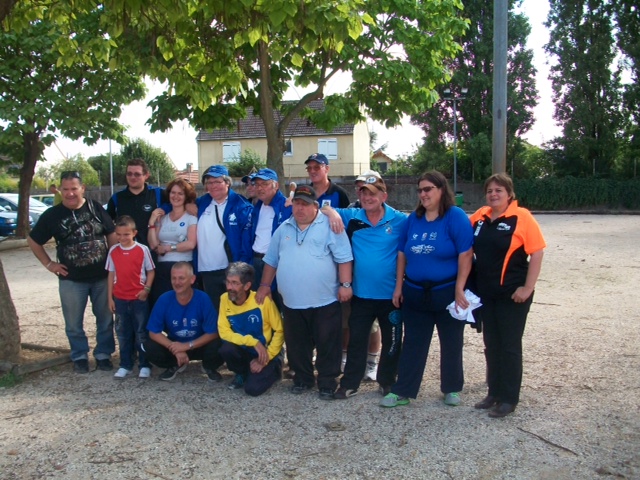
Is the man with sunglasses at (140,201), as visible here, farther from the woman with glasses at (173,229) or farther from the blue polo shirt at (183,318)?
the blue polo shirt at (183,318)

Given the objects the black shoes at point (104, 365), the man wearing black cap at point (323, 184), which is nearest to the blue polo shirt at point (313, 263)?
the man wearing black cap at point (323, 184)

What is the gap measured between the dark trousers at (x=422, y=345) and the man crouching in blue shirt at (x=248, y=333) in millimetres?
1096

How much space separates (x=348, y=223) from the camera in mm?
5035

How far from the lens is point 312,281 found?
15.9ft

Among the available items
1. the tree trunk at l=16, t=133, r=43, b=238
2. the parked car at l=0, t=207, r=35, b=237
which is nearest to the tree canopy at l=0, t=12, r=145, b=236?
the tree trunk at l=16, t=133, r=43, b=238

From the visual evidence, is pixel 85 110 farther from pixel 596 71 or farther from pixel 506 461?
pixel 596 71

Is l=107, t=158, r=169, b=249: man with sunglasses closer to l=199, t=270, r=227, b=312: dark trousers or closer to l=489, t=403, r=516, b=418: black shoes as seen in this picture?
l=199, t=270, r=227, b=312: dark trousers

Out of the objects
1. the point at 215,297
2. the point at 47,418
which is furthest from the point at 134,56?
the point at 47,418

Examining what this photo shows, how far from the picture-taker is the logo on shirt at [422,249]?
4.49 m

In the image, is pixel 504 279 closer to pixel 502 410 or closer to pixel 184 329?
pixel 502 410

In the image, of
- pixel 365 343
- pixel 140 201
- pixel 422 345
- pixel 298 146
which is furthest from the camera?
pixel 298 146

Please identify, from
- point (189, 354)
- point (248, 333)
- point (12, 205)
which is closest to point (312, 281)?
point (248, 333)

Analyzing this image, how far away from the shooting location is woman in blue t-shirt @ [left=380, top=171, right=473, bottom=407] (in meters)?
4.46

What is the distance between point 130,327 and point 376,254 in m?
2.47
